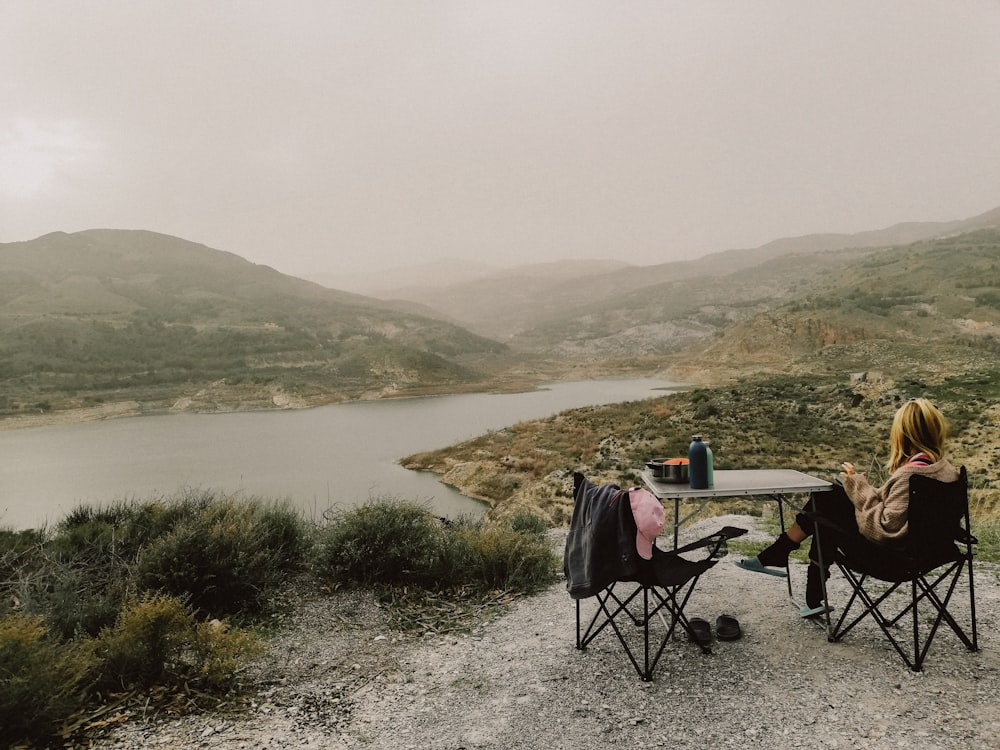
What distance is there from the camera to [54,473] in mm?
27125

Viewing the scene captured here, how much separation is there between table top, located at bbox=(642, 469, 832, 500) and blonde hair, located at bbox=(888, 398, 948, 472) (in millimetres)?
410

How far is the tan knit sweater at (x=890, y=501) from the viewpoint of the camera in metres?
2.72

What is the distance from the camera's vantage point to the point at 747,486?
11.0 feet

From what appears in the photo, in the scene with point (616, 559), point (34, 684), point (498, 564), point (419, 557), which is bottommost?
point (498, 564)

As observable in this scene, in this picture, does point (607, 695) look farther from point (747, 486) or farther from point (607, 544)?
point (747, 486)

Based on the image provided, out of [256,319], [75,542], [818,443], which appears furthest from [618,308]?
[75,542]

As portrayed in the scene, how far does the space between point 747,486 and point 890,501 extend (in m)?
0.75

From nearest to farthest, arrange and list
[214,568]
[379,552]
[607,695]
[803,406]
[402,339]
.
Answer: [607,695] → [214,568] → [379,552] → [803,406] → [402,339]

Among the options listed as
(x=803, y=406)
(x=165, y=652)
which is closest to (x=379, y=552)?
(x=165, y=652)

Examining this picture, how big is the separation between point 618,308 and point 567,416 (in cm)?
12616

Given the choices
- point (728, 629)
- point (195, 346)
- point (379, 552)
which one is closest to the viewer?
point (728, 629)

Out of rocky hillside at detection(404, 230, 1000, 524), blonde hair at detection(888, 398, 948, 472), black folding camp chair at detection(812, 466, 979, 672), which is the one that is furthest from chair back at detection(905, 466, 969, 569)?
rocky hillside at detection(404, 230, 1000, 524)

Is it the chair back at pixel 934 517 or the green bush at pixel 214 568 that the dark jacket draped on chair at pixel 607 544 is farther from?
the green bush at pixel 214 568

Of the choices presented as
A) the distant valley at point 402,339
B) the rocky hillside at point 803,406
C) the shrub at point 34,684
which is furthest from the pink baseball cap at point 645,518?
the distant valley at point 402,339
